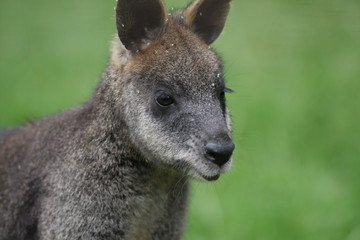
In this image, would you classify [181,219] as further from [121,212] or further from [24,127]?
[24,127]

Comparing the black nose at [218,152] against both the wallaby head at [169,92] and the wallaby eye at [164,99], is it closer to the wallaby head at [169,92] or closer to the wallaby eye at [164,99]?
the wallaby head at [169,92]

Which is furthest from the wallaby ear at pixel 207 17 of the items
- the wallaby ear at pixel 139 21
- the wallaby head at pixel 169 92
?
the wallaby ear at pixel 139 21

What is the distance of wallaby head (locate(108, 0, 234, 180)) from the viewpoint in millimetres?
5238

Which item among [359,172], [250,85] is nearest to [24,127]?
[359,172]

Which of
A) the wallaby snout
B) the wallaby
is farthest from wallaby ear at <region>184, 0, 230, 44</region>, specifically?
the wallaby snout

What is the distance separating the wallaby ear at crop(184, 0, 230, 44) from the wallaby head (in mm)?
265

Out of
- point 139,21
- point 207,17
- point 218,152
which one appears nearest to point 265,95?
point 207,17

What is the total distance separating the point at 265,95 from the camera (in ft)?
36.1

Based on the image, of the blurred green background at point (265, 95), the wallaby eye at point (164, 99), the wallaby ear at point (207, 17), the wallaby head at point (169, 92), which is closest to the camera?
the wallaby head at point (169, 92)

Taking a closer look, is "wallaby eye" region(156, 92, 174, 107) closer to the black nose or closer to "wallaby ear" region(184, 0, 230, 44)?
the black nose

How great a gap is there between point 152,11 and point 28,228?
237cm

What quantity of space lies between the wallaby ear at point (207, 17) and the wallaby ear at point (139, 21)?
42cm

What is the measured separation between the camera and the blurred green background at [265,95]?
8.27 meters

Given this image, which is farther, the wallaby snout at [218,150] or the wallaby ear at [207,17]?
the wallaby ear at [207,17]
